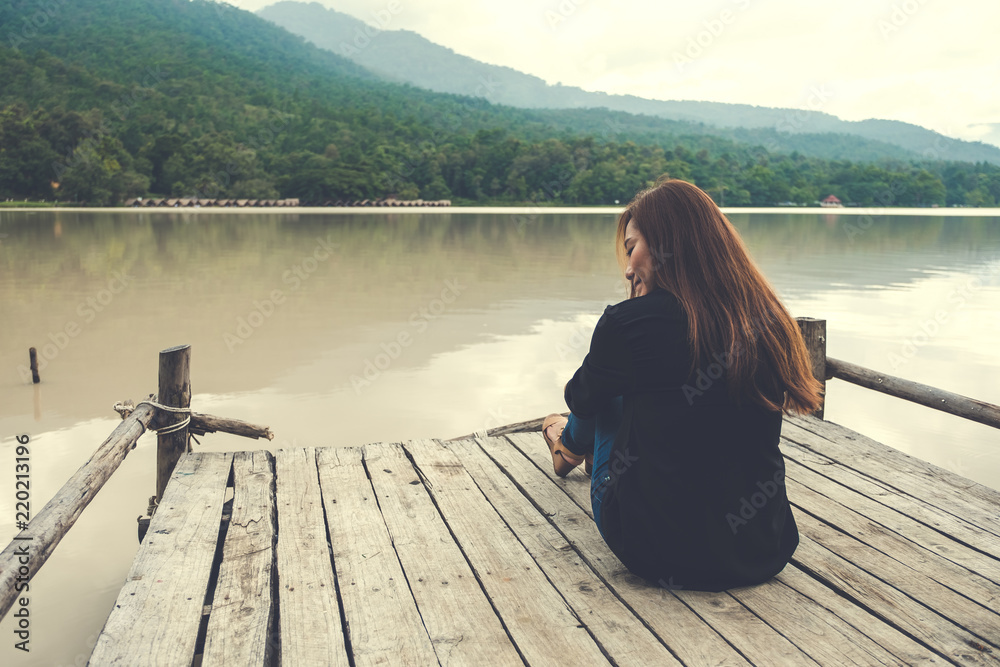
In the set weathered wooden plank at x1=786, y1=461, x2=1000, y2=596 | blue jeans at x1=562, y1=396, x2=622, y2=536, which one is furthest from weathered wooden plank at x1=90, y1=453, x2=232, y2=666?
weathered wooden plank at x1=786, y1=461, x2=1000, y2=596

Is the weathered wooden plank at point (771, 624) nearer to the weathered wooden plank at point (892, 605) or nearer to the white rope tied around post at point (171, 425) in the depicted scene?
the weathered wooden plank at point (892, 605)

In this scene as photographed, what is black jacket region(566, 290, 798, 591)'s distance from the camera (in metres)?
2.40

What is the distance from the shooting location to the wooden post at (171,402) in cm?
419

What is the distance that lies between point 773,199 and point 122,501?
89594mm

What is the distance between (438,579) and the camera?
9.05ft

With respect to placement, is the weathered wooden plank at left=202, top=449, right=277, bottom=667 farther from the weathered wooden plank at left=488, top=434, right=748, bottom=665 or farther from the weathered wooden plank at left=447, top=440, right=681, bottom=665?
the weathered wooden plank at left=488, top=434, right=748, bottom=665

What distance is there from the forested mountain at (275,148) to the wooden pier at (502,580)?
69.2 metres

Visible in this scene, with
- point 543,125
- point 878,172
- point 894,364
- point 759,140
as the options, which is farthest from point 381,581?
point 759,140

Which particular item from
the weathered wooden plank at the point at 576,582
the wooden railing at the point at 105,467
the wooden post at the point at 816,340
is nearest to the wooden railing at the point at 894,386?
the wooden post at the point at 816,340

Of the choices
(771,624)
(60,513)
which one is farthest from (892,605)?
(60,513)

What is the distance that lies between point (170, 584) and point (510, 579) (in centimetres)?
118

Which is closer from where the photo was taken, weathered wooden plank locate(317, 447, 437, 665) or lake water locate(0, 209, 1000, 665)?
weathered wooden plank locate(317, 447, 437, 665)

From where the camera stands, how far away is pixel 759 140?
14012 centimetres

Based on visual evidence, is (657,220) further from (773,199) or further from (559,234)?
(773,199)
